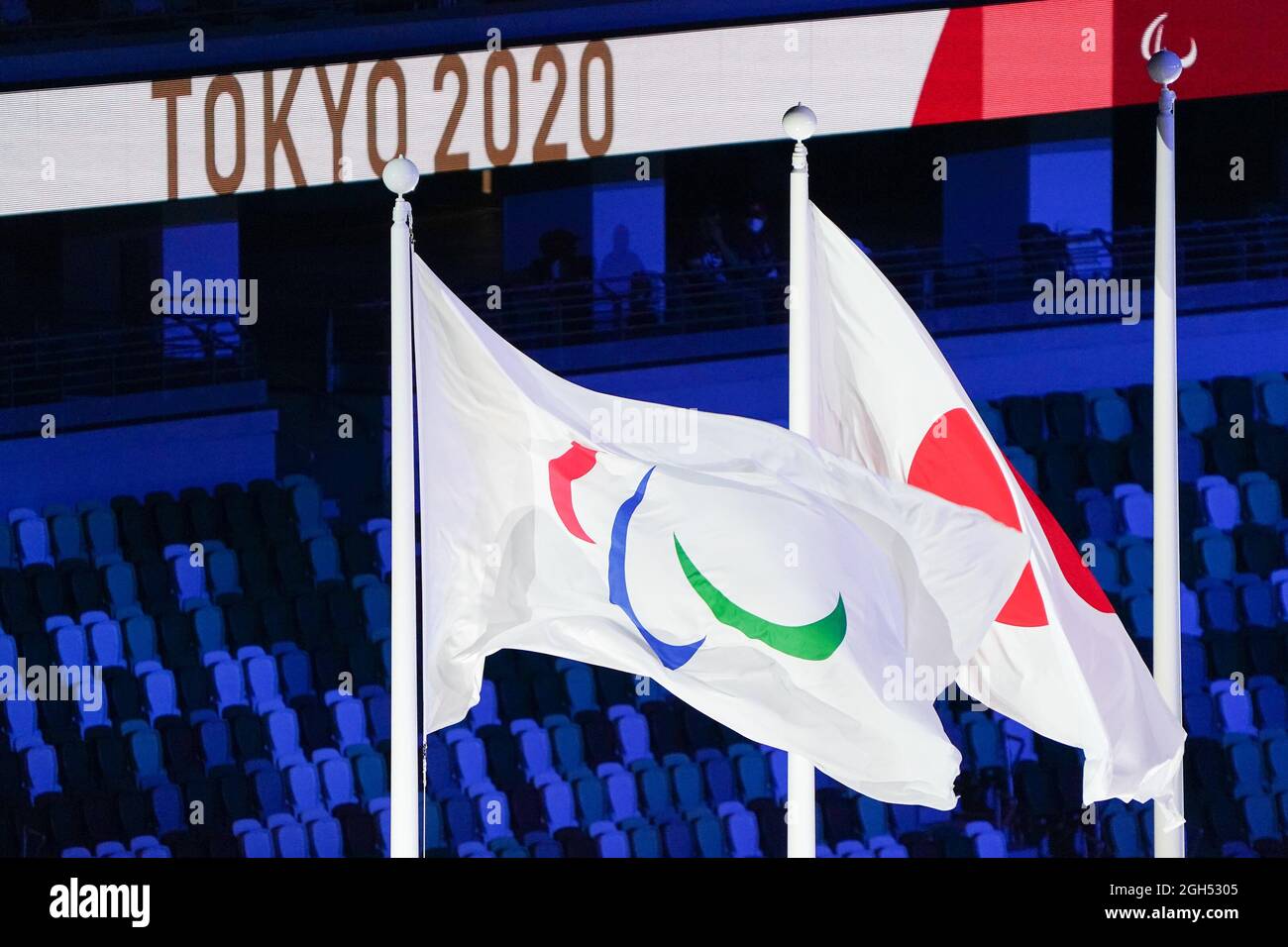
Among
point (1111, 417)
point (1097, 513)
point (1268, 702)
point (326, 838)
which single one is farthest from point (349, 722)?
point (1268, 702)

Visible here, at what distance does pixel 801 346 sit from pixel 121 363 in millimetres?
5728

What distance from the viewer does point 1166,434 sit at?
7.36 m

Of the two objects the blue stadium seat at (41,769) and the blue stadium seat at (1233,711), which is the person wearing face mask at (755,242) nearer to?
the blue stadium seat at (1233,711)

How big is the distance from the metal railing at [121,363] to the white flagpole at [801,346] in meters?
5.04

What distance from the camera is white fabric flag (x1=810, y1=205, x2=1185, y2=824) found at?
678 centimetres

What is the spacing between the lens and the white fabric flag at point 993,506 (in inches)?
267

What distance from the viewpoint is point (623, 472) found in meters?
6.44

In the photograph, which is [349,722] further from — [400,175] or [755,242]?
[400,175]

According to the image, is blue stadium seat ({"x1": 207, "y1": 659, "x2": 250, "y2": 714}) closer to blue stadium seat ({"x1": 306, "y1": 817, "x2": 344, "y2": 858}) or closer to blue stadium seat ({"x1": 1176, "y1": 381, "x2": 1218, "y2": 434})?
blue stadium seat ({"x1": 306, "y1": 817, "x2": 344, "y2": 858})

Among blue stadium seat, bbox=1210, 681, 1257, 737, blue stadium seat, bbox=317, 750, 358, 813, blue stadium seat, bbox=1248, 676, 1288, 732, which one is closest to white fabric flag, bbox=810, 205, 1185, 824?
blue stadium seat, bbox=1210, 681, 1257, 737

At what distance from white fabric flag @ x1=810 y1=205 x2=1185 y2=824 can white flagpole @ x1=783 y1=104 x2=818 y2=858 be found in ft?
0.23

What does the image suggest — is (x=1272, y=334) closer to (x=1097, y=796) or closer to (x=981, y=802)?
(x=981, y=802)
